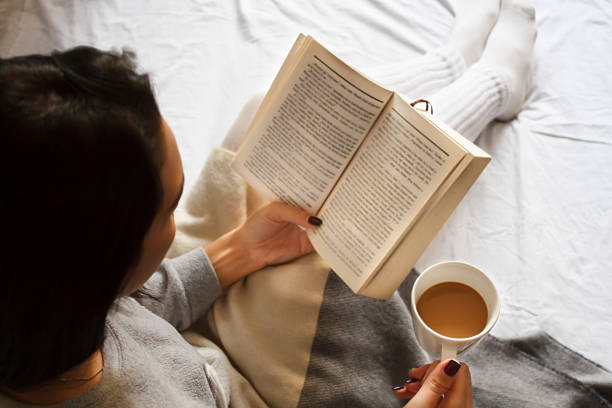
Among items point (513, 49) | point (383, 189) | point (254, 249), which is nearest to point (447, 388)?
point (383, 189)

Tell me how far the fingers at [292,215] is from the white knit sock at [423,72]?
0.39 m

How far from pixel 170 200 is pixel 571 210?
28.0 inches

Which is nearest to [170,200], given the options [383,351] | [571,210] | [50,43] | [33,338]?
[33,338]

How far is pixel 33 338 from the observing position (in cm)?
38

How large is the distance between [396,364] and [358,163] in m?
0.30

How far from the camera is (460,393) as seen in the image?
54cm

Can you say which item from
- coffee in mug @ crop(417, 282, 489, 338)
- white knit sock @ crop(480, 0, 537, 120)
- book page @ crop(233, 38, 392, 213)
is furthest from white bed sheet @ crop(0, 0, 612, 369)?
book page @ crop(233, 38, 392, 213)

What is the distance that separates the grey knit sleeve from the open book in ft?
0.55

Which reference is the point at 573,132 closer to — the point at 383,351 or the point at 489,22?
the point at 489,22

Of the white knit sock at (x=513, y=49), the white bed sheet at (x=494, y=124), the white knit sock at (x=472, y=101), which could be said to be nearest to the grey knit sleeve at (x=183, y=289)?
the white bed sheet at (x=494, y=124)

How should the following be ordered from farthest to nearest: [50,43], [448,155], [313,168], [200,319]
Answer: [50,43] < [200,319] < [313,168] < [448,155]

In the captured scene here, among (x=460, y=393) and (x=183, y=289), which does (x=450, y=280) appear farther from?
(x=183, y=289)

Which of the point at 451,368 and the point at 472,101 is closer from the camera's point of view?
the point at 451,368

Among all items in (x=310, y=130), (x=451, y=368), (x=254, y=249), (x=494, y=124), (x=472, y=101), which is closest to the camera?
(x=451, y=368)
